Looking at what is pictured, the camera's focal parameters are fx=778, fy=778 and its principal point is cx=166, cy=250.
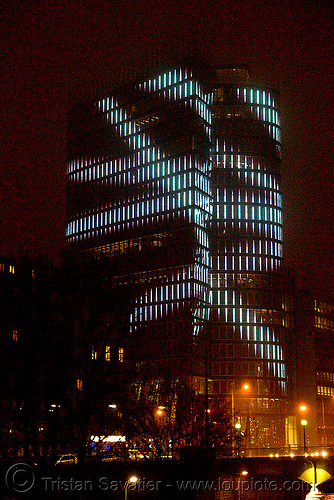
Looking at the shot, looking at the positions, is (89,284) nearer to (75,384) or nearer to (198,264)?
(75,384)

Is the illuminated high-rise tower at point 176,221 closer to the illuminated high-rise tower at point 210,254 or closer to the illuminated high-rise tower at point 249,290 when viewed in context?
the illuminated high-rise tower at point 210,254

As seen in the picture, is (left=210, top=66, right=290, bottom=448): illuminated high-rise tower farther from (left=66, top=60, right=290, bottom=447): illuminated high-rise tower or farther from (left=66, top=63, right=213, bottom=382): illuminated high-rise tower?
(left=66, top=63, right=213, bottom=382): illuminated high-rise tower

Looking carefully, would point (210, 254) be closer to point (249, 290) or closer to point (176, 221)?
point (176, 221)

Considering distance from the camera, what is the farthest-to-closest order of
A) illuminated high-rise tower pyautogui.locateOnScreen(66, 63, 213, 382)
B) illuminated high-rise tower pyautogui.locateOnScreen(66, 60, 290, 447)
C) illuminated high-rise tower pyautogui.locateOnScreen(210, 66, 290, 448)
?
illuminated high-rise tower pyautogui.locateOnScreen(210, 66, 290, 448) → illuminated high-rise tower pyautogui.locateOnScreen(66, 60, 290, 447) → illuminated high-rise tower pyautogui.locateOnScreen(66, 63, 213, 382)

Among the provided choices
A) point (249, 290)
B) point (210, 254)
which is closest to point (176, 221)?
point (210, 254)

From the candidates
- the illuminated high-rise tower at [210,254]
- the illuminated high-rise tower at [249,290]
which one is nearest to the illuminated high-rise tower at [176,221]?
the illuminated high-rise tower at [210,254]

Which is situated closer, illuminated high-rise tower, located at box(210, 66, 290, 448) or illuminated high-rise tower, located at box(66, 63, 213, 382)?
illuminated high-rise tower, located at box(66, 63, 213, 382)

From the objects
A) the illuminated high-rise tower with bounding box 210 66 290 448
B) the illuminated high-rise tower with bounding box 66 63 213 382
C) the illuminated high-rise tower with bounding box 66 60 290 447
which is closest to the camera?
the illuminated high-rise tower with bounding box 66 63 213 382

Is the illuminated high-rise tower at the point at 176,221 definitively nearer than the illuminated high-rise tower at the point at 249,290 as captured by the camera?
Yes

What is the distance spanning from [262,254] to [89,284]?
141459mm

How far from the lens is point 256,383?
187000 mm

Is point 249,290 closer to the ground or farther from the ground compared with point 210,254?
closer to the ground

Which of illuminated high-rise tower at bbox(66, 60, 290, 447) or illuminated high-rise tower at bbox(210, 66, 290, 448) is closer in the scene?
illuminated high-rise tower at bbox(66, 60, 290, 447)

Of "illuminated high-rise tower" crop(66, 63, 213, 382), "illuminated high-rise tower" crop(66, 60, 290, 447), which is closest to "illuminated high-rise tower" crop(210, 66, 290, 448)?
"illuminated high-rise tower" crop(66, 60, 290, 447)
